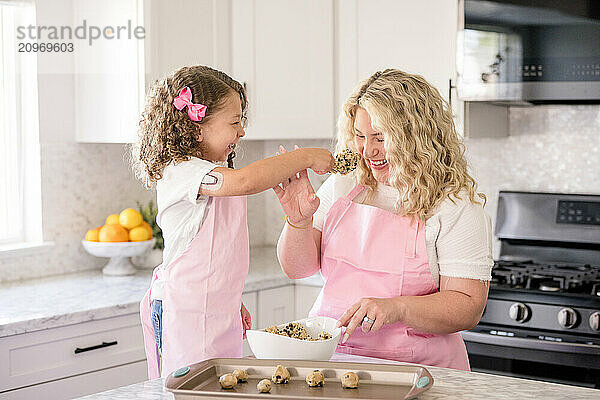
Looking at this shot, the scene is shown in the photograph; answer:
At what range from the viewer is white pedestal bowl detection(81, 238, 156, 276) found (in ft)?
10.2

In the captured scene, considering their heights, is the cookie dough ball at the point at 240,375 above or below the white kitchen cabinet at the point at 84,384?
above

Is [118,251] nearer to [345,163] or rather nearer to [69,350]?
[69,350]

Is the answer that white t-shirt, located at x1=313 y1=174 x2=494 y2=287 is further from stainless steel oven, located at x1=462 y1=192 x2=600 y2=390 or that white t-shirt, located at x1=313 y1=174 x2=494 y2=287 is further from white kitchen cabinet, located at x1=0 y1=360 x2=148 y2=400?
white kitchen cabinet, located at x1=0 y1=360 x2=148 y2=400

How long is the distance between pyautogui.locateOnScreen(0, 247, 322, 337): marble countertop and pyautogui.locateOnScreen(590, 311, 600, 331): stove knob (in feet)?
3.37

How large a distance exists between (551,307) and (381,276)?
98 cm

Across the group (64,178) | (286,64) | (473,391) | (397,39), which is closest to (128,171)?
(64,178)

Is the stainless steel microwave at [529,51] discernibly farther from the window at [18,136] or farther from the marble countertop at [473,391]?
the window at [18,136]

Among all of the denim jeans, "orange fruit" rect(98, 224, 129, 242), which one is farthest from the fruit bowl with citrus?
the denim jeans

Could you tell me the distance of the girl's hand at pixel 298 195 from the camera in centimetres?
188

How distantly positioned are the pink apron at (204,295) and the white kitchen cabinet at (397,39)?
1.43 meters

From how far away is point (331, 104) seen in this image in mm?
3324

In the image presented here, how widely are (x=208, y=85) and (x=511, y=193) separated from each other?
1.78 m

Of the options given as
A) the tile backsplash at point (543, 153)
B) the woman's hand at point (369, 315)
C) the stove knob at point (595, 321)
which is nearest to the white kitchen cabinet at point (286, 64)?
the tile backsplash at point (543, 153)

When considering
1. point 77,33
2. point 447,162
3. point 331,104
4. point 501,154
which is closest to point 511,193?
point 501,154
